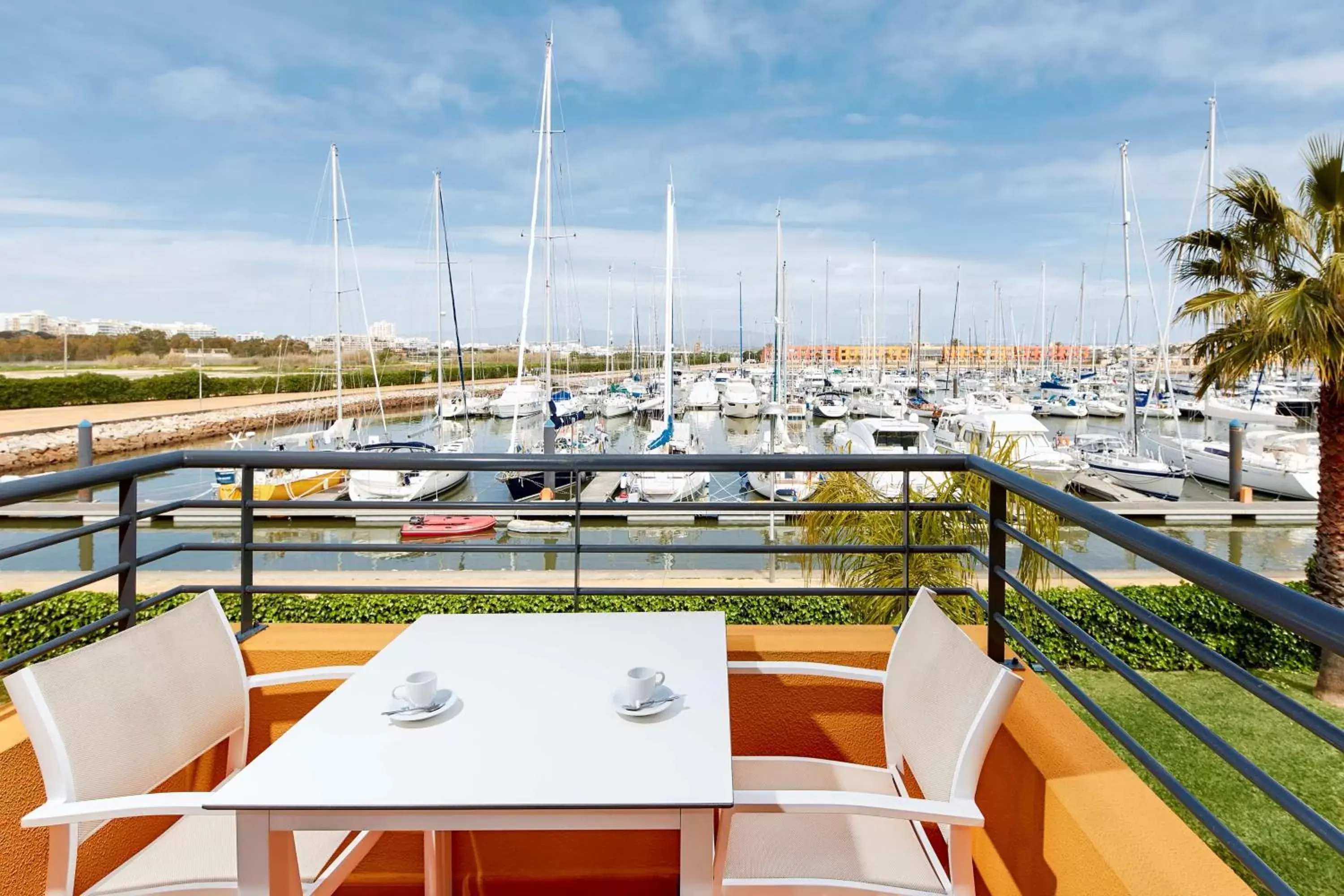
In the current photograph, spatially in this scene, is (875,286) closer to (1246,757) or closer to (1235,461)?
(1235,461)

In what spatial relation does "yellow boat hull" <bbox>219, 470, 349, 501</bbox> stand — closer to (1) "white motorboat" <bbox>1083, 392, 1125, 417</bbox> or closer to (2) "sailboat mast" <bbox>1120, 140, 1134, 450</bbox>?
(2) "sailboat mast" <bbox>1120, 140, 1134, 450</bbox>

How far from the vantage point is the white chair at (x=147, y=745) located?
1.44m

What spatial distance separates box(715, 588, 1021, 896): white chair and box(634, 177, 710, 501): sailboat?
1495 cm

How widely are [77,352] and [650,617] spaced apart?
2391 inches

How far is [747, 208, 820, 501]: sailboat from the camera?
18.1 meters

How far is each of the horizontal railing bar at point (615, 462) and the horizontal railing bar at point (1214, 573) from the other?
653 millimetres

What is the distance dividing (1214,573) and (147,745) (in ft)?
7.41

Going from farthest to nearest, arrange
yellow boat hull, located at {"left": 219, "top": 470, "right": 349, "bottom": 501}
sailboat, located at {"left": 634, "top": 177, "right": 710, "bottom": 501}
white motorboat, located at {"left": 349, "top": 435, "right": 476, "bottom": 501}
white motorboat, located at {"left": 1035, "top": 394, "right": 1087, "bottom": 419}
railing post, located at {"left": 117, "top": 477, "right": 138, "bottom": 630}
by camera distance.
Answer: white motorboat, located at {"left": 1035, "top": 394, "right": 1087, "bottom": 419}, white motorboat, located at {"left": 349, "top": 435, "right": 476, "bottom": 501}, sailboat, located at {"left": 634, "top": 177, "right": 710, "bottom": 501}, yellow boat hull, located at {"left": 219, "top": 470, "right": 349, "bottom": 501}, railing post, located at {"left": 117, "top": 477, "right": 138, "bottom": 630}

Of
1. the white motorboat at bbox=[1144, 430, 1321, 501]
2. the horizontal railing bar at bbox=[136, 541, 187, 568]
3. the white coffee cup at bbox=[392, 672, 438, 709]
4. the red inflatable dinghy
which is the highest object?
the horizontal railing bar at bbox=[136, 541, 187, 568]

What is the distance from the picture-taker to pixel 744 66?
22.7 meters

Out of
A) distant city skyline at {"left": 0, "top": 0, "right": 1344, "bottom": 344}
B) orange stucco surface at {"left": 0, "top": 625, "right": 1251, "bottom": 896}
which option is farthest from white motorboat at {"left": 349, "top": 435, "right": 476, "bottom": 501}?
orange stucco surface at {"left": 0, "top": 625, "right": 1251, "bottom": 896}

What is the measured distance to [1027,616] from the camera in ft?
21.0

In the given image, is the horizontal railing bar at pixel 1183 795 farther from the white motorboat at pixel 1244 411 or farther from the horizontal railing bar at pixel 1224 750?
the white motorboat at pixel 1244 411

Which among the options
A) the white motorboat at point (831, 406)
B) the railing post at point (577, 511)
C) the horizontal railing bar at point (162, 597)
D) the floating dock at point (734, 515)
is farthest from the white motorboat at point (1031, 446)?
the horizontal railing bar at point (162, 597)
